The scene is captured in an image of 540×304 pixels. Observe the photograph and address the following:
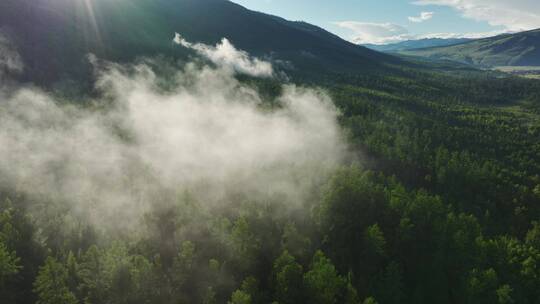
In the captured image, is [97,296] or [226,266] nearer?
[97,296]

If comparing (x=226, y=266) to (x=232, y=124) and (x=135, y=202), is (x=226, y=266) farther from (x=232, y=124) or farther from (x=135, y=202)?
(x=232, y=124)

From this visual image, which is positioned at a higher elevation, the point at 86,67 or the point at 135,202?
the point at 86,67

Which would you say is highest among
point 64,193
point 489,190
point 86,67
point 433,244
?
point 86,67

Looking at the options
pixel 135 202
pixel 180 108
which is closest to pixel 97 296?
pixel 135 202

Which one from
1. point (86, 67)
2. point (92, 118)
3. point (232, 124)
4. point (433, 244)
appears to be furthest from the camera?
point (86, 67)

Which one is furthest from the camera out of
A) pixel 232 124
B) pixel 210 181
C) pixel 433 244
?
pixel 232 124

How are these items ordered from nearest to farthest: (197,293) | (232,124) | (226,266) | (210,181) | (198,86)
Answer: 1. (197,293)
2. (226,266)
3. (210,181)
4. (232,124)
5. (198,86)

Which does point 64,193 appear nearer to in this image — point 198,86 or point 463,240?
point 463,240

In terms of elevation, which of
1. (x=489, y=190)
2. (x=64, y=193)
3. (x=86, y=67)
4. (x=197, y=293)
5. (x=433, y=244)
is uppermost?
(x=86, y=67)

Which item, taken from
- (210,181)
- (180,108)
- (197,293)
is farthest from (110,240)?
(180,108)
